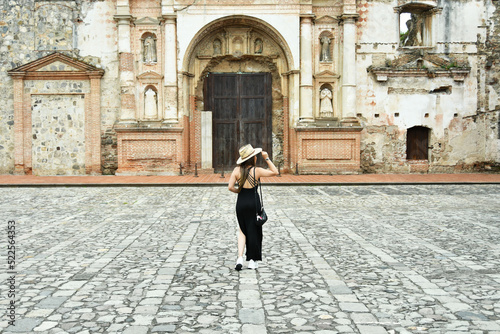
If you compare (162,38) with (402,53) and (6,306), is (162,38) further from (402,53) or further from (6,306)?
(6,306)

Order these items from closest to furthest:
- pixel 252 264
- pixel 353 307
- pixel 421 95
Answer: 1. pixel 353 307
2. pixel 252 264
3. pixel 421 95

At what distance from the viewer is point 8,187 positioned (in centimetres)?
1670

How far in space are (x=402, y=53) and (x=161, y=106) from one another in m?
10.9

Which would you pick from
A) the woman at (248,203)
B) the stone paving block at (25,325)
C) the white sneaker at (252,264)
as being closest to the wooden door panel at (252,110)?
the woman at (248,203)

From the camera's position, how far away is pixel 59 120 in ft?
71.1

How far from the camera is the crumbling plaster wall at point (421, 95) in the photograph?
21.9 m

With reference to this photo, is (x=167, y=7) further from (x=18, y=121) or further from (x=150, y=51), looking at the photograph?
(x=18, y=121)

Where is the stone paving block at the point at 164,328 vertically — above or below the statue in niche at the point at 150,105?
below

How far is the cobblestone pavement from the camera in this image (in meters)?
3.89

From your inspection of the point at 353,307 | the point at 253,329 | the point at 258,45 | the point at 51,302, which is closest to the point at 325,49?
the point at 258,45

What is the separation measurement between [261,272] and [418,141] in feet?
60.9

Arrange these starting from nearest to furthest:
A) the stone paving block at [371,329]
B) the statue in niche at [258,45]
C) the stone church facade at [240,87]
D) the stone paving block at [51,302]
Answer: the stone paving block at [371,329] < the stone paving block at [51,302] < the stone church facade at [240,87] < the statue in niche at [258,45]

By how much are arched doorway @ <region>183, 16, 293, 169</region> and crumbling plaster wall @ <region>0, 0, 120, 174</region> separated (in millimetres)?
3624

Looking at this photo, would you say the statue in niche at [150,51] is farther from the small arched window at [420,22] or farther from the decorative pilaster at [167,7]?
the small arched window at [420,22]
